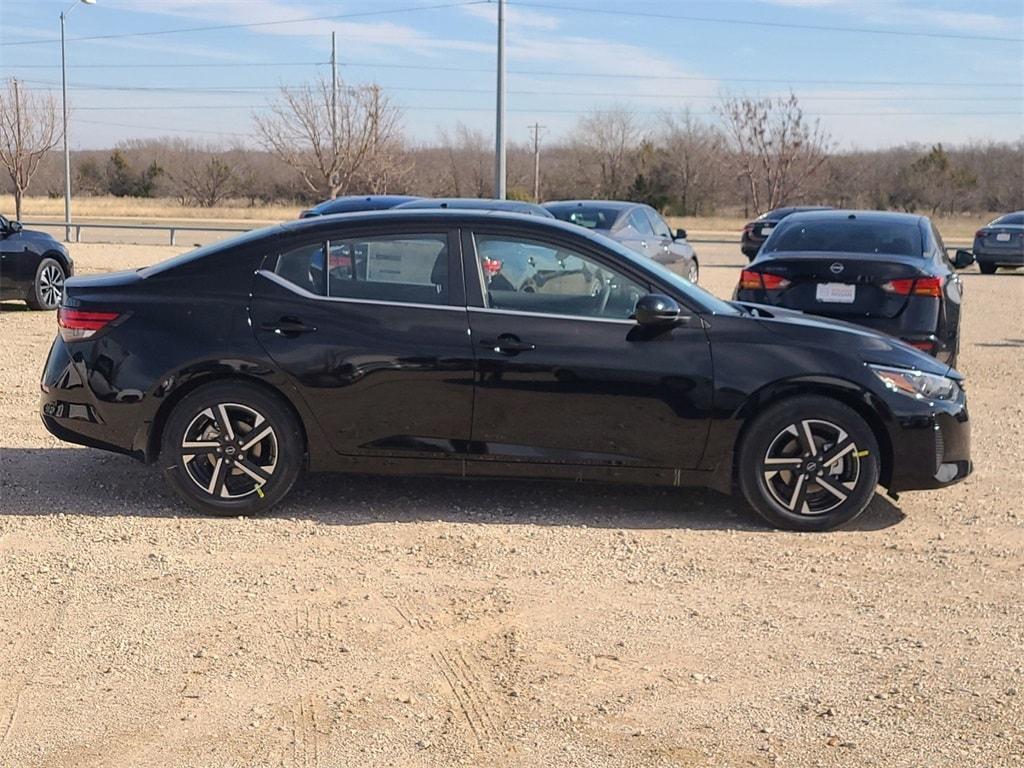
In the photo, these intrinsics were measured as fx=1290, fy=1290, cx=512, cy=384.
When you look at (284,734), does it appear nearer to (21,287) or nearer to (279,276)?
(279,276)

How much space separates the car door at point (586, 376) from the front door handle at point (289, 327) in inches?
33.2

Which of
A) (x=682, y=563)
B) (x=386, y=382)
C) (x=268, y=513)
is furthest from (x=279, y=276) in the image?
(x=682, y=563)

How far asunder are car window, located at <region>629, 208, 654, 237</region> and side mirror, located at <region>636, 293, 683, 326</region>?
11.5m

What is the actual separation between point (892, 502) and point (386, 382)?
2.90 meters

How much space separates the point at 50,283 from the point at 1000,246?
21.1 m

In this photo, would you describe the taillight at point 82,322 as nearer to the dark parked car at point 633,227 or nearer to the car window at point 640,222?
the dark parked car at point 633,227

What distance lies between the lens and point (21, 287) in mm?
15469

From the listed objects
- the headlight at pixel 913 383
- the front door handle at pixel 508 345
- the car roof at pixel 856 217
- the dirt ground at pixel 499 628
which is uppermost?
the car roof at pixel 856 217

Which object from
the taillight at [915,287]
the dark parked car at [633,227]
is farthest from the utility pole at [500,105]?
the taillight at [915,287]

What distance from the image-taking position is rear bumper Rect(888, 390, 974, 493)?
6.45 m

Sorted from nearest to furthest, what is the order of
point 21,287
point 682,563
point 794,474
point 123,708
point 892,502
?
point 123,708
point 682,563
point 794,474
point 892,502
point 21,287

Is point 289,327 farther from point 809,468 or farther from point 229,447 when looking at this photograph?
point 809,468

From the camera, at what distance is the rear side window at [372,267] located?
6.63 m

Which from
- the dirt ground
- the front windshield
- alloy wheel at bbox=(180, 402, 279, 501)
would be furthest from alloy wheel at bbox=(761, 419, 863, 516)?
alloy wheel at bbox=(180, 402, 279, 501)
